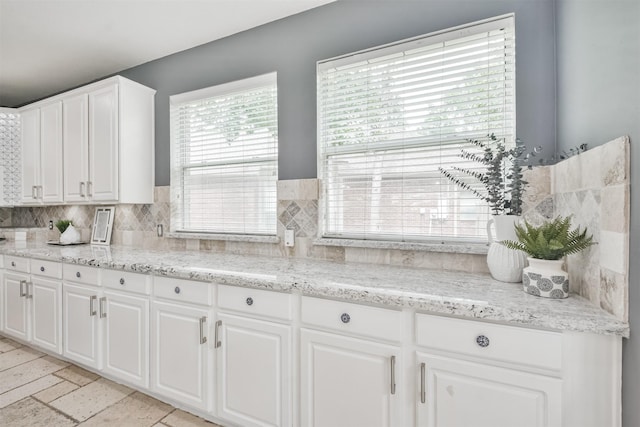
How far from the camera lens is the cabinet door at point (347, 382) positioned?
136 cm

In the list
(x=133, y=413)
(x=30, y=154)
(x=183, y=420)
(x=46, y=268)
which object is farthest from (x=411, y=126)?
(x=30, y=154)

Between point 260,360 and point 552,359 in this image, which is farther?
point 260,360

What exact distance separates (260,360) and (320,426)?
41cm

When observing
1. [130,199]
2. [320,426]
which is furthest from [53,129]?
[320,426]

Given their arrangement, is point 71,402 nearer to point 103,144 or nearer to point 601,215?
point 103,144

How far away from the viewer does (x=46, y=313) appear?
103 inches

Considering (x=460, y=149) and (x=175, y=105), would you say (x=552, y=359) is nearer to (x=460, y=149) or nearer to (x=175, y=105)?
(x=460, y=149)

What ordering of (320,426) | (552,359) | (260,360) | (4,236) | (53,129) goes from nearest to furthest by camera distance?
(552,359) < (320,426) < (260,360) < (53,129) < (4,236)

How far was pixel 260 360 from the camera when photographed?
5.41 feet

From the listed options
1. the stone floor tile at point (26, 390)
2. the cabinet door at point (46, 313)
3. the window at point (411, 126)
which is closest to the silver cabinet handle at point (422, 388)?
the window at point (411, 126)

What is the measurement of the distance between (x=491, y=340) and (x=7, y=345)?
13.1 ft

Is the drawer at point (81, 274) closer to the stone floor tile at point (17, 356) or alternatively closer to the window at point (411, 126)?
the stone floor tile at point (17, 356)

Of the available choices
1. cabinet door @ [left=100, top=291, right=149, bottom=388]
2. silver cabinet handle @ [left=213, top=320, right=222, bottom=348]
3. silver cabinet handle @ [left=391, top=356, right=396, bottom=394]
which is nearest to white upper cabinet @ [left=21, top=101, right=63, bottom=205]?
cabinet door @ [left=100, top=291, right=149, bottom=388]

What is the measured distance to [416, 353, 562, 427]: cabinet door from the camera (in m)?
1.12
